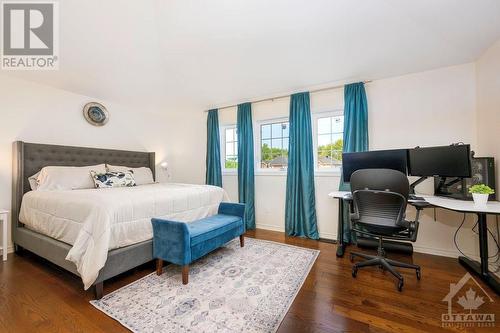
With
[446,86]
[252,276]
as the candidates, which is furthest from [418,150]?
[252,276]

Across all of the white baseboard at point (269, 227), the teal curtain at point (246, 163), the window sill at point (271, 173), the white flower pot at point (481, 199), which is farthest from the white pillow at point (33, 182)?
the white flower pot at point (481, 199)

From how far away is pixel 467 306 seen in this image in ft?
5.48

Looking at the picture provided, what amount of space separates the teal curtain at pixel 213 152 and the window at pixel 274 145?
2.87 feet

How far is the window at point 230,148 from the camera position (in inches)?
170

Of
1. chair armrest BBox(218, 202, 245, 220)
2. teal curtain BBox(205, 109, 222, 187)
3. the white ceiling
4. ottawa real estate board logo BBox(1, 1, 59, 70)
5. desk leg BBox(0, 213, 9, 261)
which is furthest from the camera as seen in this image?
teal curtain BBox(205, 109, 222, 187)

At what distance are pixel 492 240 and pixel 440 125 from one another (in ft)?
4.55

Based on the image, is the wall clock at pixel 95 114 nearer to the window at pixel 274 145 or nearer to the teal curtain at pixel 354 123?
the window at pixel 274 145

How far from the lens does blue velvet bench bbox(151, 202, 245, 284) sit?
1.95 m

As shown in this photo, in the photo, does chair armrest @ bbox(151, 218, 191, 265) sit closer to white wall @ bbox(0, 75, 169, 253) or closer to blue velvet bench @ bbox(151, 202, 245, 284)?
blue velvet bench @ bbox(151, 202, 245, 284)

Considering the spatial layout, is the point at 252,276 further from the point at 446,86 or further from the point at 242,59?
the point at 446,86

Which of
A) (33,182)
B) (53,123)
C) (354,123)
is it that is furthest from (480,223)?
(53,123)

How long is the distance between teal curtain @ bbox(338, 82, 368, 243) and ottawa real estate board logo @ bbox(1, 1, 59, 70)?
3.65 meters

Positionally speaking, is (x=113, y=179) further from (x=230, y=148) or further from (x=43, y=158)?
(x=230, y=148)

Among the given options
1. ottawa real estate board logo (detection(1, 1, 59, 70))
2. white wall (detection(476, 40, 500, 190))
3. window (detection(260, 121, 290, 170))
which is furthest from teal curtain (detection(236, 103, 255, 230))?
white wall (detection(476, 40, 500, 190))
